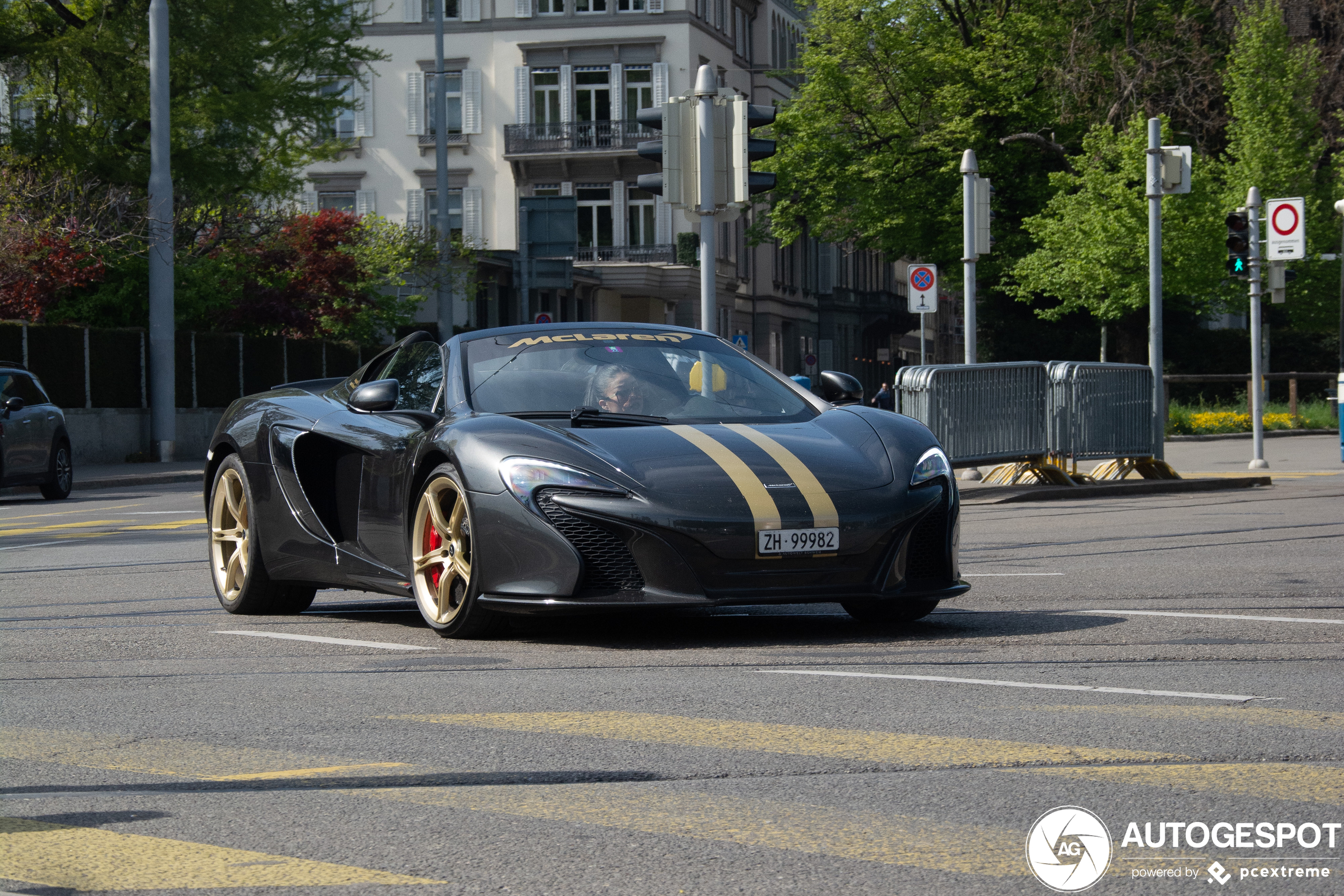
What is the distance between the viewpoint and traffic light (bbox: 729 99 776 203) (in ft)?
48.1

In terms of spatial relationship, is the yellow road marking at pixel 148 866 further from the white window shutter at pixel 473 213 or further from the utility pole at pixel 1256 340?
the white window shutter at pixel 473 213

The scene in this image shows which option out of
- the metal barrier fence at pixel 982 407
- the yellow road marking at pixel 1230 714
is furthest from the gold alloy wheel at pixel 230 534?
the metal barrier fence at pixel 982 407

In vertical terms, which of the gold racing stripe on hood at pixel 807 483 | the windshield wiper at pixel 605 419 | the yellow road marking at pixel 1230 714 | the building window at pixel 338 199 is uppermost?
the building window at pixel 338 199

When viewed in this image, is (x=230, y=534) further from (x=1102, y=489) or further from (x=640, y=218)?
(x=640, y=218)

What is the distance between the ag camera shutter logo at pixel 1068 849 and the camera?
11.8 feet

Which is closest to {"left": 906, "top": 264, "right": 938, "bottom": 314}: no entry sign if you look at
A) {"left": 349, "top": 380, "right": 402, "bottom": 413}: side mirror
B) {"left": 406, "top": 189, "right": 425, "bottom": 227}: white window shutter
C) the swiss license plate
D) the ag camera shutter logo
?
{"left": 349, "top": 380, "right": 402, "bottom": 413}: side mirror

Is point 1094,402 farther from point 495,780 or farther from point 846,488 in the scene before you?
point 495,780

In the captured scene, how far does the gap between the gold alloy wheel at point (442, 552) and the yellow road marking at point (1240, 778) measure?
3307mm

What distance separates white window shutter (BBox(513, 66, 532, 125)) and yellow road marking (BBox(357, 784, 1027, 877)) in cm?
6010

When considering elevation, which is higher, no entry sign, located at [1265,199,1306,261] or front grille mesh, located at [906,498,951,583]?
no entry sign, located at [1265,199,1306,261]

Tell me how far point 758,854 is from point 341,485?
5037 mm

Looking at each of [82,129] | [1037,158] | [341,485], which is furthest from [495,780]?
[1037,158]

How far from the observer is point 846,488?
23.7 feet

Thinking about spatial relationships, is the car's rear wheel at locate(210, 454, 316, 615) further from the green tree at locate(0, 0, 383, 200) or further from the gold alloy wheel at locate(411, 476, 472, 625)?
the green tree at locate(0, 0, 383, 200)
